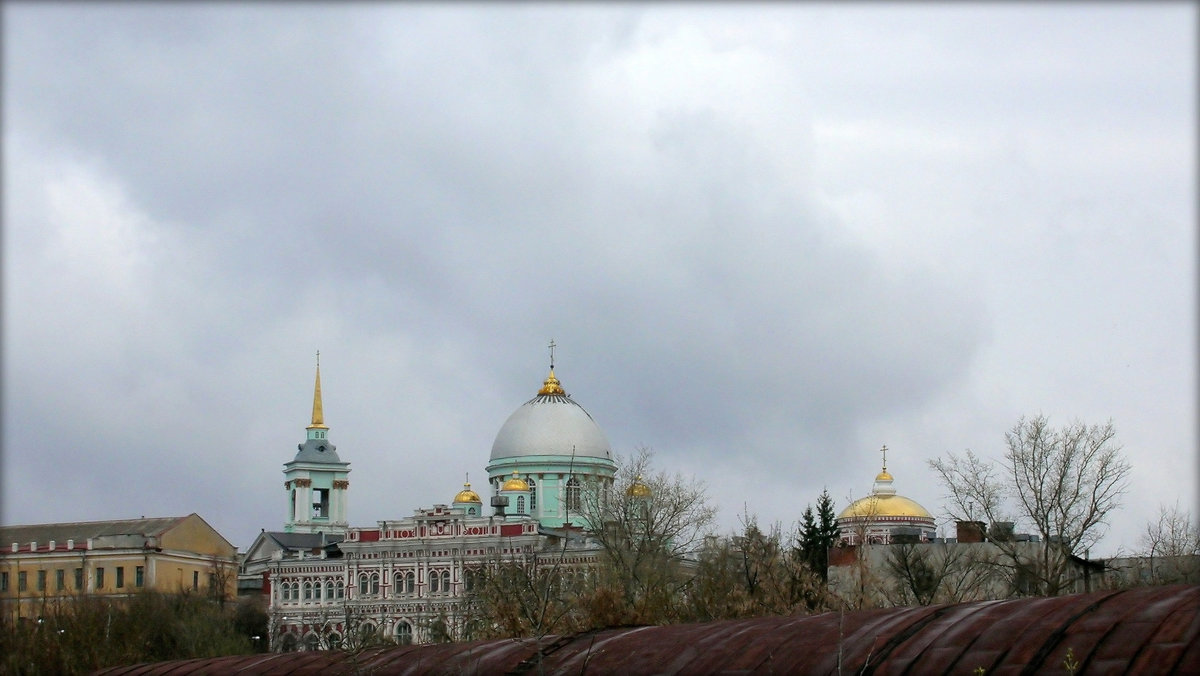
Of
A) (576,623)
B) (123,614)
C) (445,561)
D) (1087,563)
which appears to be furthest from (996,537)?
(445,561)

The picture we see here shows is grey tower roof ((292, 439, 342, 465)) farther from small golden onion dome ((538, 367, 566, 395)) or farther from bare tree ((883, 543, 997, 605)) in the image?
bare tree ((883, 543, 997, 605))

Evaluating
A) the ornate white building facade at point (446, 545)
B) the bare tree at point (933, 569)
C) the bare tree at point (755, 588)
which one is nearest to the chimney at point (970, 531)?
the bare tree at point (933, 569)

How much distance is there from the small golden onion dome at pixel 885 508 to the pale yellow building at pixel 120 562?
30122 mm

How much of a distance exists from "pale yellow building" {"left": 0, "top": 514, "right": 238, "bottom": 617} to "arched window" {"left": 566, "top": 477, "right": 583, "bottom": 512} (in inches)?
679

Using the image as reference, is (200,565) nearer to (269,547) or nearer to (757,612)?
(269,547)

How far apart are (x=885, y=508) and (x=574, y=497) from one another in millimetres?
17183

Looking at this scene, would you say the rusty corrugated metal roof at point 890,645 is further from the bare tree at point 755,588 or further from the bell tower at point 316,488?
the bell tower at point 316,488

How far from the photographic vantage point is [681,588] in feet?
149

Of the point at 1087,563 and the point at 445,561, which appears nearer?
the point at 1087,563

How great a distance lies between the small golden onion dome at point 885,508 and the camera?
78.2 meters

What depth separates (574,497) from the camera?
9100 centimetres

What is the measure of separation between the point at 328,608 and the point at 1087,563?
42.6 m

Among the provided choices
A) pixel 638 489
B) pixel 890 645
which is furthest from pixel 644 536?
pixel 890 645

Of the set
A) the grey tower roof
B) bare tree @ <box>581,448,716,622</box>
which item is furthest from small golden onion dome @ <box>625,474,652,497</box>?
the grey tower roof
